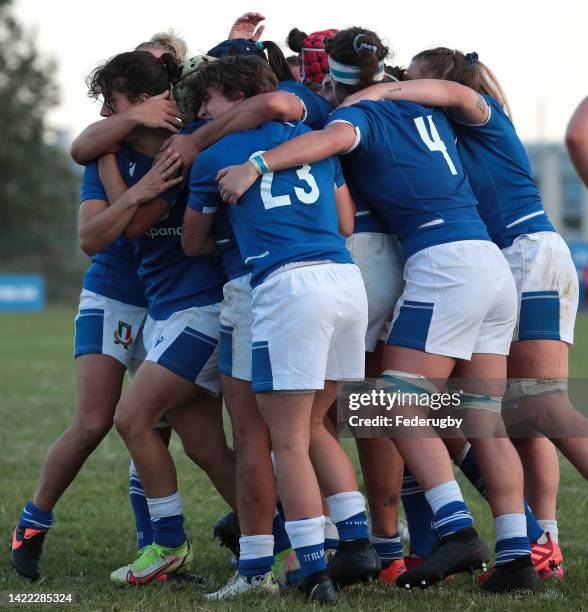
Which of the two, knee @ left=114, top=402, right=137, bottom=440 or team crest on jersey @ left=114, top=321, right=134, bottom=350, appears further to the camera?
team crest on jersey @ left=114, top=321, right=134, bottom=350

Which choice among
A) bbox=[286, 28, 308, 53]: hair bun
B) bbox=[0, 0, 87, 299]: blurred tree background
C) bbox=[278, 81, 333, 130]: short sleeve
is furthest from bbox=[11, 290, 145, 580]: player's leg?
bbox=[0, 0, 87, 299]: blurred tree background

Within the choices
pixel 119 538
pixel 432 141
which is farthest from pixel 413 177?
pixel 119 538

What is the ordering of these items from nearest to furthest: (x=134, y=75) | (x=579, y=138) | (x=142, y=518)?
(x=579, y=138), (x=134, y=75), (x=142, y=518)

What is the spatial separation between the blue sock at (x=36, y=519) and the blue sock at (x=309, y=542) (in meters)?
1.43

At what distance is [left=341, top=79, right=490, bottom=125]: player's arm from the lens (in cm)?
443

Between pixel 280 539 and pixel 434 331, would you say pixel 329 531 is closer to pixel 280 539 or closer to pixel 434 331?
pixel 280 539

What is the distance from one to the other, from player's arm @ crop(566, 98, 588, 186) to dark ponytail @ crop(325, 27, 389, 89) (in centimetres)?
105

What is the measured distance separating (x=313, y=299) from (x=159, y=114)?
1.13m

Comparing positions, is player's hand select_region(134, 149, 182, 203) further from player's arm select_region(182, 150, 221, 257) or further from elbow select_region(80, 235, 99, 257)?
elbow select_region(80, 235, 99, 257)

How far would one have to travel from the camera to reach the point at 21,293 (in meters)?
36.6

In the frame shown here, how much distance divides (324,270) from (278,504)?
4.54ft

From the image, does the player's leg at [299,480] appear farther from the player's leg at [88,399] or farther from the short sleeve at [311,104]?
the short sleeve at [311,104]

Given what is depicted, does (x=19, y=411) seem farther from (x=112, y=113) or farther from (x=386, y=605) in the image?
(x=386, y=605)

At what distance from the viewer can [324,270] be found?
4.07m
